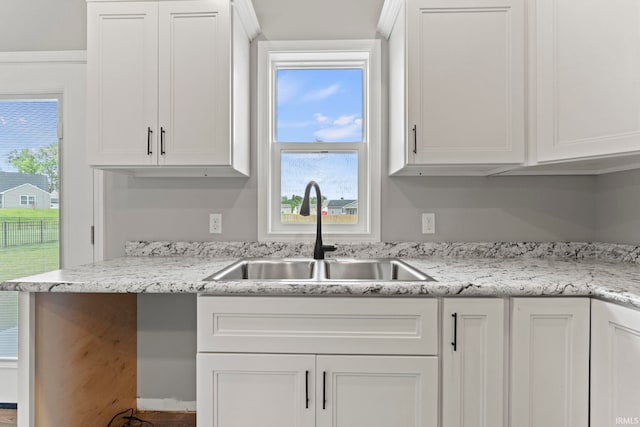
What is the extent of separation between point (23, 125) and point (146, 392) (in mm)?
1680

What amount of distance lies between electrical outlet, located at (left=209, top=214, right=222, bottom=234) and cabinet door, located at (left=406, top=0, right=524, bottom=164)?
1217mm

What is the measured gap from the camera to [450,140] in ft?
5.37

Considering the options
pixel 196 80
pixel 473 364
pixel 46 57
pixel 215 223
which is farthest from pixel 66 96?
pixel 473 364

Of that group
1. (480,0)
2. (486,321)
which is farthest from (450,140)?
(486,321)

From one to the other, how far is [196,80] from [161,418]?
1797 millimetres

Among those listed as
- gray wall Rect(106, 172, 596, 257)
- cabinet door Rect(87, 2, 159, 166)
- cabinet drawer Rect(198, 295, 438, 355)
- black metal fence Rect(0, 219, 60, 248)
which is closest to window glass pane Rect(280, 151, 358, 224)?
gray wall Rect(106, 172, 596, 257)

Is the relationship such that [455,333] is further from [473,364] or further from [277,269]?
[277,269]

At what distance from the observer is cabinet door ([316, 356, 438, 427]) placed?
1.28 m

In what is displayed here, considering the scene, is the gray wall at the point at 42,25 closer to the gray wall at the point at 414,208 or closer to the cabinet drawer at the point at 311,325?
the gray wall at the point at 414,208

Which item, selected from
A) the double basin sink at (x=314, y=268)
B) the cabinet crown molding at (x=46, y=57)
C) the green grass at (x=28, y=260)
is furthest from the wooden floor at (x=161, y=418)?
the cabinet crown molding at (x=46, y=57)

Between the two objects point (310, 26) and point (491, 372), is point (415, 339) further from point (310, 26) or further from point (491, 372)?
point (310, 26)

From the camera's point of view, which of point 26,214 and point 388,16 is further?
point 26,214

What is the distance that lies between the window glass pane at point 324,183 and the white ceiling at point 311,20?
664 millimetres

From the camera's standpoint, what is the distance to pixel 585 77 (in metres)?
1.43
